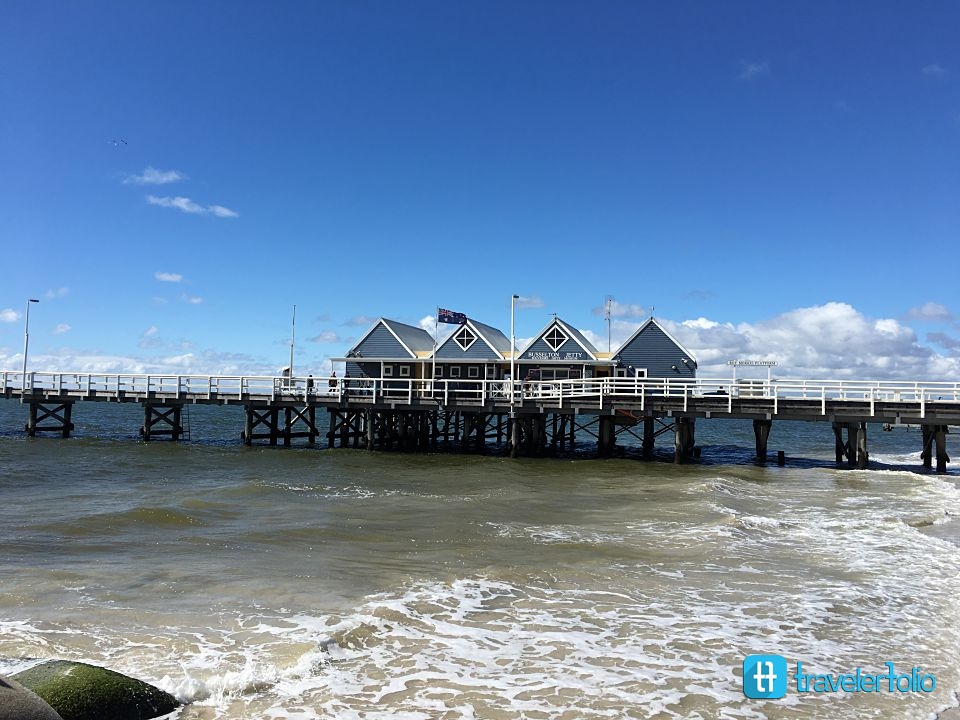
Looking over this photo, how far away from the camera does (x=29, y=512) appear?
1591cm

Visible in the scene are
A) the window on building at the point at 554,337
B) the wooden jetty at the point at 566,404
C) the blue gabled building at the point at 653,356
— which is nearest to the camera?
the wooden jetty at the point at 566,404

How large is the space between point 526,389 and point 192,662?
26.6 metres

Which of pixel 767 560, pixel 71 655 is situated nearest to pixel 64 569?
pixel 71 655

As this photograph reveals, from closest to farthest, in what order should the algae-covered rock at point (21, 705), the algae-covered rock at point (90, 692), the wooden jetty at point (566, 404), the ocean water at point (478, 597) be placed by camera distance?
the algae-covered rock at point (21, 705), the algae-covered rock at point (90, 692), the ocean water at point (478, 597), the wooden jetty at point (566, 404)

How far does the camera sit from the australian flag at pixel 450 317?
35875 millimetres

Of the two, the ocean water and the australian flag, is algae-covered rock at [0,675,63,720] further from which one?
the australian flag

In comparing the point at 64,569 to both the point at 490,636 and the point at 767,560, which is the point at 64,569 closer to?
the point at 490,636

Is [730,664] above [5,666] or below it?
below

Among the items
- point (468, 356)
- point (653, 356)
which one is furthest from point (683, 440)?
point (468, 356)

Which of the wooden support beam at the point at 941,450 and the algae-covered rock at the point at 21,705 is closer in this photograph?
the algae-covered rock at the point at 21,705

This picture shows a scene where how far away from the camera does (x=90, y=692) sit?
5270mm

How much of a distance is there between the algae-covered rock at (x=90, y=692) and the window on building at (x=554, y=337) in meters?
32.0

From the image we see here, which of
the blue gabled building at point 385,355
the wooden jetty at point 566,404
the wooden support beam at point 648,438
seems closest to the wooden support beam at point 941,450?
the wooden jetty at point 566,404

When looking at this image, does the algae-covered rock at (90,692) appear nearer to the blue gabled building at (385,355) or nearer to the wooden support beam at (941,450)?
the wooden support beam at (941,450)
